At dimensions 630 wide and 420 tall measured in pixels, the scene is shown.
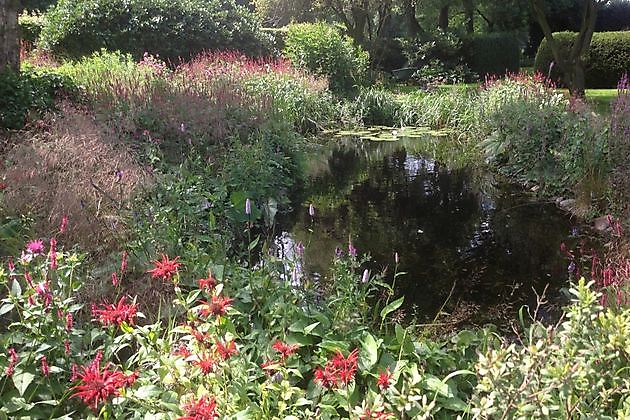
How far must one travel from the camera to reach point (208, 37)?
43.1ft

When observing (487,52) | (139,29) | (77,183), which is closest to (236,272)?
(77,183)

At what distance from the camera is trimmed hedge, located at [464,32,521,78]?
19.4 m

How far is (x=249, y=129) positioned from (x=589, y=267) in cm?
377

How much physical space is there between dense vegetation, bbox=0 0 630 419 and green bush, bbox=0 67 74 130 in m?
0.02

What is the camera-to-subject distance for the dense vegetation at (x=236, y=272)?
1792 mm

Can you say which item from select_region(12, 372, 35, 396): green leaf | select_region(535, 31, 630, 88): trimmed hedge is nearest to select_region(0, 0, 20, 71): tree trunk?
select_region(12, 372, 35, 396): green leaf

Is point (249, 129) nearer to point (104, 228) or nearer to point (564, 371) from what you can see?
point (104, 228)

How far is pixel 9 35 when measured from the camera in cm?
607

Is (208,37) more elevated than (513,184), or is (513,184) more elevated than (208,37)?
(208,37)

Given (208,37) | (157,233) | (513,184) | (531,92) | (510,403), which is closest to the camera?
(510,403)

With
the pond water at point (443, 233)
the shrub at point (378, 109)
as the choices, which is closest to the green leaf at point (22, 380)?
the pond water at point (443, 233)

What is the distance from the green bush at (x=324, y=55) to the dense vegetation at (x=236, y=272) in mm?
1513

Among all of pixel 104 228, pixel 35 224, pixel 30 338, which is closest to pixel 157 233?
pixel 104 228

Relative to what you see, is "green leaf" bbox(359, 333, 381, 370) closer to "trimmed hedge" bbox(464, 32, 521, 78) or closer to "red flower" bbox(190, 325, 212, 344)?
"red flower" bbox(190, 325, 212, 344)
